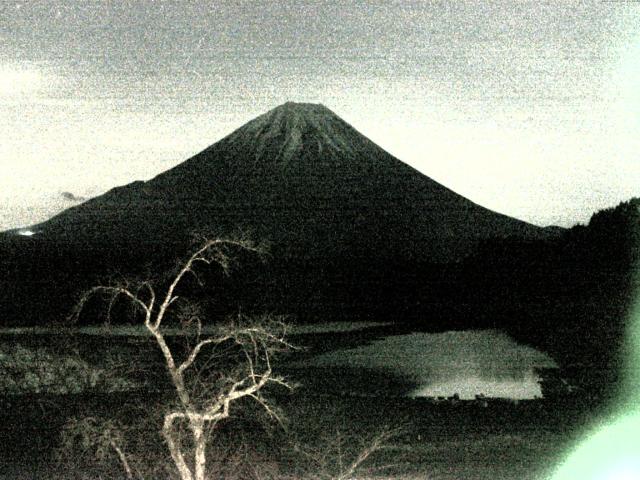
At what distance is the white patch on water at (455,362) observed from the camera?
1839 centimetres

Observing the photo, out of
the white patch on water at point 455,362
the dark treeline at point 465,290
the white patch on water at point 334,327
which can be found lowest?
the white patch on water at point 455,362

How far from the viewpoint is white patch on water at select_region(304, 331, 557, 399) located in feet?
60.3

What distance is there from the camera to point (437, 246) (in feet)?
283

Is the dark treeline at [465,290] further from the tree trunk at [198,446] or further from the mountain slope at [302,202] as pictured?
the mountain slope at [302,202]

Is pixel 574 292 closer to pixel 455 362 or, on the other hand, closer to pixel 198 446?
pixel 455 362

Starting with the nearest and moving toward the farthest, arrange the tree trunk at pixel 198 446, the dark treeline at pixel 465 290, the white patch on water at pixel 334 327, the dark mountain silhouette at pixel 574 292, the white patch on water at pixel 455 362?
1. the tree trunk at pixel 198 446
2. the white patch on water at pixel 455 362
3. the dark mountain silhouette at pixel 574 292
4. the dark treeline at pixel 465 290
5. the white patch on water at pixel 334 327

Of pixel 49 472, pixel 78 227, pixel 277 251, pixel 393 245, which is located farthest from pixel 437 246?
pixel 49 472

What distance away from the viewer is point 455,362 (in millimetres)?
22141

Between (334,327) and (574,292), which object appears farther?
(334,327)

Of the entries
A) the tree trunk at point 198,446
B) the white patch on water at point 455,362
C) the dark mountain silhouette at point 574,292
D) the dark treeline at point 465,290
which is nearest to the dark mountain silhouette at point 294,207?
the dark treeline at point 465,290

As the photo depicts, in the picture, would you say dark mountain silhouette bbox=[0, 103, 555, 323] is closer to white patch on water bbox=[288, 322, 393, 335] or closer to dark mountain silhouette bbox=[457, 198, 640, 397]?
dark mountain silhouette bbox=[457, 198, 640, 397]

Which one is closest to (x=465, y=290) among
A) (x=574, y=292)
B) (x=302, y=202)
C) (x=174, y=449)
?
(x=574, y=292)

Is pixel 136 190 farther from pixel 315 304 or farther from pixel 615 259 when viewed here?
pixel 615 259

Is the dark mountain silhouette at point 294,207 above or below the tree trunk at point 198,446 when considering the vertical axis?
above
